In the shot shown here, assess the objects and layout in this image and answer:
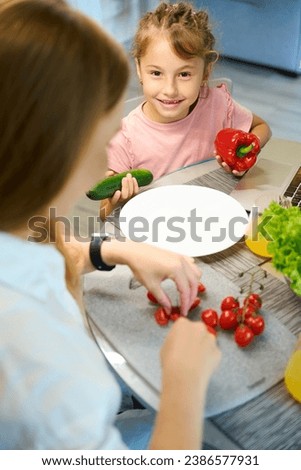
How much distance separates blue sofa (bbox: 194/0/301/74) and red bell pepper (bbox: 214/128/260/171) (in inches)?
78.6

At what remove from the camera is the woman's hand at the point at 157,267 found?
87 centimetres

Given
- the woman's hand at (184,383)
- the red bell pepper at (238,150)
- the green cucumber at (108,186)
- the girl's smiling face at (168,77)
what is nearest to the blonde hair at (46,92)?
the woman's hand at (184,383)

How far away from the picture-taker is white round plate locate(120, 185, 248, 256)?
1022 mm

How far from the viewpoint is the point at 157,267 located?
35.8 inches

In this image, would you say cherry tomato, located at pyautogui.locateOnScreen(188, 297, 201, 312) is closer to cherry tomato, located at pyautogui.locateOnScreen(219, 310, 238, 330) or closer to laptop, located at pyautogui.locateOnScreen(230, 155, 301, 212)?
cherry tomato, located at pyautogui.locateOnScreen(219, 310, 238, 330)

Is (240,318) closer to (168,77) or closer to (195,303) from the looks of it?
(195,303)

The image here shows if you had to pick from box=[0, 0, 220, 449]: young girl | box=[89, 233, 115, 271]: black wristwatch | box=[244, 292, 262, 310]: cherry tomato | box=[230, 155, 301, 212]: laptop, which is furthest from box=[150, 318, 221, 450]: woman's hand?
box=[230, 155, 301, 212]: laptop

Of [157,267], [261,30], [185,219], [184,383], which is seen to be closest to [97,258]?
[157,267]

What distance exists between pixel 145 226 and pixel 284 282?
0.29 m

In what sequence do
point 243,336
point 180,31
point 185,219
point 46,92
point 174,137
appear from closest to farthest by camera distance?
point 46,92 → point 243,336 → point 185,219 → point 180,31 → point 174,137

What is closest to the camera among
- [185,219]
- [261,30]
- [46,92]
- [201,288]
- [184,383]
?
[46,92]

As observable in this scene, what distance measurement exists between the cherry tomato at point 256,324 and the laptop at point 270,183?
1.16ft

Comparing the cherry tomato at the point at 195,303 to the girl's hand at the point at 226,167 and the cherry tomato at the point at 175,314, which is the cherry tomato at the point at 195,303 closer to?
the cherry tomato at the point at 175,314

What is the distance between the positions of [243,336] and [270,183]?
0.51 meters
